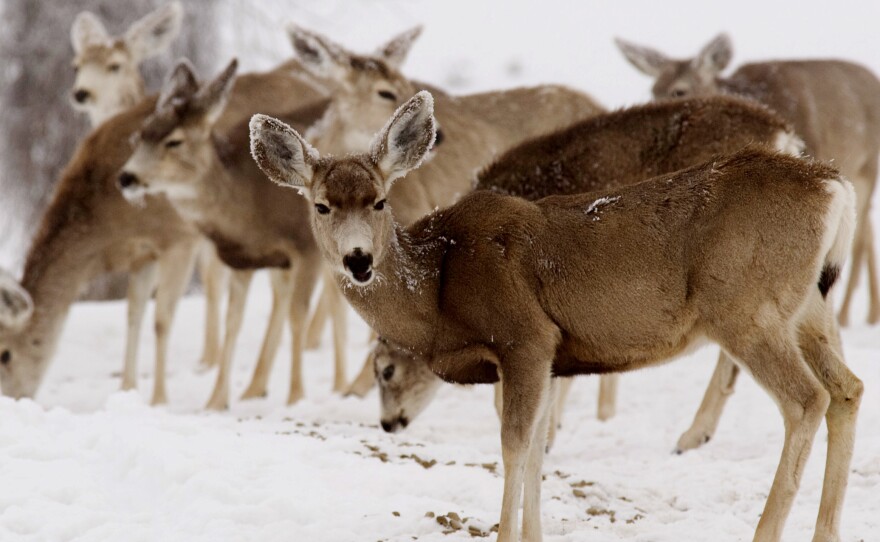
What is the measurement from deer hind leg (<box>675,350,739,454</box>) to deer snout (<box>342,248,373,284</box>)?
330 cm

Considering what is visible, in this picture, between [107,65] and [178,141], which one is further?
[107,65]

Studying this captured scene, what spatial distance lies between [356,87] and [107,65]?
13.0 ft

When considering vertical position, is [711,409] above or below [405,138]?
below

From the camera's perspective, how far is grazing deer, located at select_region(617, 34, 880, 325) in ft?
42.2

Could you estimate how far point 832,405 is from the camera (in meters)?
6.27

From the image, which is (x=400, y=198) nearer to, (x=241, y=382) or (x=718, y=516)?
(x=241, y=382)

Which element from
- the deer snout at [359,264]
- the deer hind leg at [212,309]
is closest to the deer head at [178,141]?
the deer hind leg at [212,309]

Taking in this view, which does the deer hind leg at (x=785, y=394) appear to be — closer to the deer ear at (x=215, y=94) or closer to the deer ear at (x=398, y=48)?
the deer ear at (x=215, y=94)

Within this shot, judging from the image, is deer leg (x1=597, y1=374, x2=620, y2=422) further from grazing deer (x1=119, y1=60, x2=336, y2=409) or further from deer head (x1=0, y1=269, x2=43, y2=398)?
deer head (x1=0, y1=269, x2=43, y2=398)

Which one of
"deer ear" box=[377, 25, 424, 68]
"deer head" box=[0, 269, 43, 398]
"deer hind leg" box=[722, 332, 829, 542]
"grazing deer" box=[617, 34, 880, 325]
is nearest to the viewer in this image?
"deer hind leg" box=[722, 332, 829, 542]

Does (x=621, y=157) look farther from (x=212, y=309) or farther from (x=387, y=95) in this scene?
(x=212, y=309)

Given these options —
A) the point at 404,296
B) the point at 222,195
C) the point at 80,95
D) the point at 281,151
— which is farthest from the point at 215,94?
the point at 404,296

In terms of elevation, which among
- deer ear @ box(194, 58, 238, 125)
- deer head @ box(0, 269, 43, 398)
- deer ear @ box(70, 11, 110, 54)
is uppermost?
deer ear @ box(70, 11, 110, 54)

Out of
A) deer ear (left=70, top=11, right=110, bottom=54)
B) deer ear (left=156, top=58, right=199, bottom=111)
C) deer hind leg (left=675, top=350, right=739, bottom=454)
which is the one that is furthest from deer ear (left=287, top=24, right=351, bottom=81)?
deer hind leg (left=675, top=350, right=739, bottom=454)
